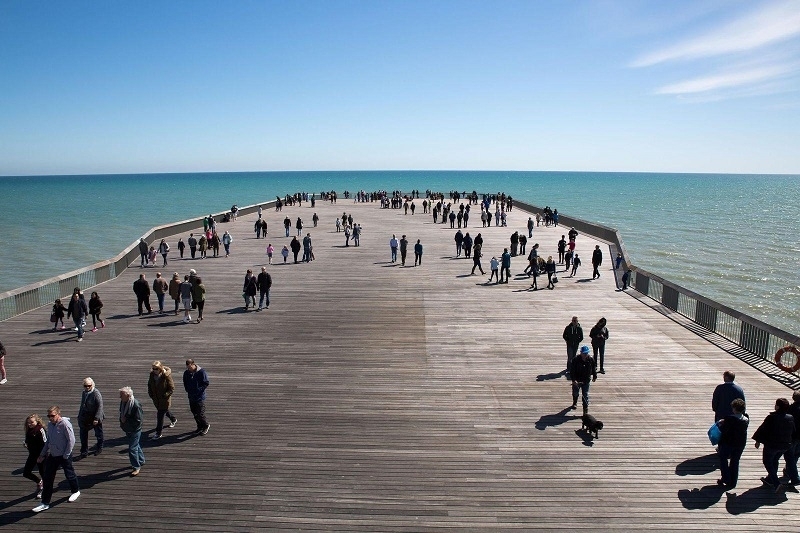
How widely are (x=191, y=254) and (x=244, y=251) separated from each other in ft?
9.33

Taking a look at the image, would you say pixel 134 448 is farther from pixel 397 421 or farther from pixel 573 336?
pixel 573 336

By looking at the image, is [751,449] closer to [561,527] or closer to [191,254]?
[561,527]

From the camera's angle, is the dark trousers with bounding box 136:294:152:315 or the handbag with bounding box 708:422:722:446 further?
the dark trousers with bounding box 136:294:152:315

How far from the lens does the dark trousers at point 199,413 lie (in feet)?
30.4

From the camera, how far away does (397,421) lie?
995cm

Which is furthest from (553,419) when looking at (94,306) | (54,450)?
(94,306)

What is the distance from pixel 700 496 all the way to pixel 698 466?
0.88 m

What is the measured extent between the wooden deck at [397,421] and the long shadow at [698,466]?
0.03 metres

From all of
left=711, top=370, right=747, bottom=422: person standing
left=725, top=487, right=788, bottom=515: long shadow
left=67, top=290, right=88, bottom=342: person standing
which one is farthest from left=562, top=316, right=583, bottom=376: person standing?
left=67, top=290, right=88, bottom=342: person standing

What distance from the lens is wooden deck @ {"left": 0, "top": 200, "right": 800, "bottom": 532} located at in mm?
7379

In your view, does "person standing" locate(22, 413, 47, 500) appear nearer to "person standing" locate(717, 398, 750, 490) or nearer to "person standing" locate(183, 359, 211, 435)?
"person standing" locate(183, 359, 211, 435)

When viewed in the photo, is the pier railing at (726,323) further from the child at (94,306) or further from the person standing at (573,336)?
the child at (94,306)

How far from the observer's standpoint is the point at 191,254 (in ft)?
93.8

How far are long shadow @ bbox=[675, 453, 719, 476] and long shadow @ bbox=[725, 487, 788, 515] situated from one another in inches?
23.5
